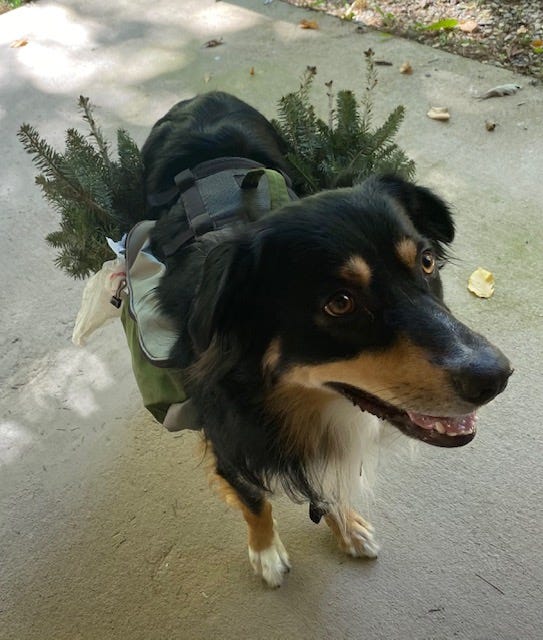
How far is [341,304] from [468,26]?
3.34 meters

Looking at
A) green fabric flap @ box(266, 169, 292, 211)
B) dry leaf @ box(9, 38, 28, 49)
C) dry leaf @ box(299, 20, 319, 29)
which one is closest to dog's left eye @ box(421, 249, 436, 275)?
green fabric flap @ box(266, 169, 292, 211)

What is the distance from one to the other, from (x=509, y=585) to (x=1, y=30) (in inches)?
204

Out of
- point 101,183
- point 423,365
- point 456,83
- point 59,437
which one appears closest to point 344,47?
point 456,83

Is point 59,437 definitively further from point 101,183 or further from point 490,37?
point 490,37

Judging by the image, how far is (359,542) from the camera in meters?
1.93

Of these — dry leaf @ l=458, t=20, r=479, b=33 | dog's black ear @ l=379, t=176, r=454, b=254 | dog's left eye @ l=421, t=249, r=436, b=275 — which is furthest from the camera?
dry leaf @ l=458, t=20, r=479, b=33

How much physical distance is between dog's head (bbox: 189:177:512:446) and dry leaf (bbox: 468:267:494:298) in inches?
47.7

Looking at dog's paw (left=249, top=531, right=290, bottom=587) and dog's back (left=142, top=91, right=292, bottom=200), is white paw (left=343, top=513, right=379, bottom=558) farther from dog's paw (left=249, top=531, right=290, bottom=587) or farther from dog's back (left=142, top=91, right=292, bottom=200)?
dog's back (left=142, top=91, right=292, bottom=200)

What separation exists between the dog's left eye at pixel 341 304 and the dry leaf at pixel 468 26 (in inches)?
130

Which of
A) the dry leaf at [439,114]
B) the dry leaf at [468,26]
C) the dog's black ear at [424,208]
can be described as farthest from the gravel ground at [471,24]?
the dog's black ear at [424,208]

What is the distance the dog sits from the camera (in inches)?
49.4

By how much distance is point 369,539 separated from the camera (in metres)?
1.94

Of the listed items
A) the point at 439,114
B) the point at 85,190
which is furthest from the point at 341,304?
the point at 439,114

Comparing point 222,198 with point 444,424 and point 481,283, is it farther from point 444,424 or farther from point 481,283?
point 481,283
